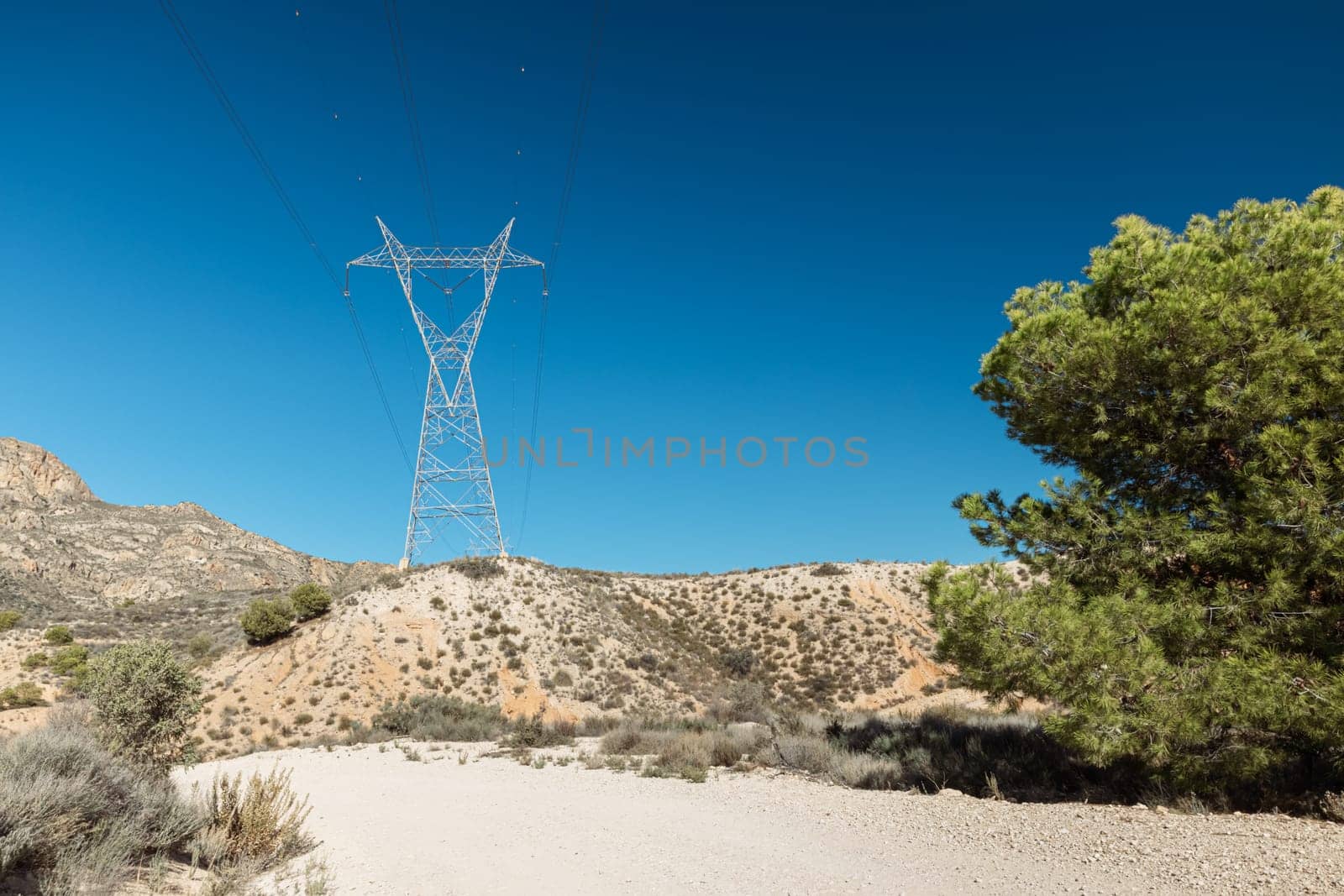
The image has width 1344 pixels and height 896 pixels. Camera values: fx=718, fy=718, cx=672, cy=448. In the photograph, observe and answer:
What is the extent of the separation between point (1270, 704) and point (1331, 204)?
709 cm

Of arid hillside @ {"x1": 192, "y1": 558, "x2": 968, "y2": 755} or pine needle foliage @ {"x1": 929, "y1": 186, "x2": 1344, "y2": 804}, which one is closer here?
pine needle foliage @ {"x1": 929, "y1": 186, "x2": 1344, "y2": 804}

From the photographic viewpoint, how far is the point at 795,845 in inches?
324

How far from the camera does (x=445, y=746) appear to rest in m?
19.9

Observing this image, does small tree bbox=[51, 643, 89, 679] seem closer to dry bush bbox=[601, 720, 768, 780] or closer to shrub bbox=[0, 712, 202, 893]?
dry bush bbox=[601, 720, 768, 780]

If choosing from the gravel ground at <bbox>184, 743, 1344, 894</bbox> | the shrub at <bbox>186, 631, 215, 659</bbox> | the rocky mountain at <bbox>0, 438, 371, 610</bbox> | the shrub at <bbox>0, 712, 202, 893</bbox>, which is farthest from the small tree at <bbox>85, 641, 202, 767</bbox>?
the rocky mountain at <bbox>0, 438, 371, 610</bbox>

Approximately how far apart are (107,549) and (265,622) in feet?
122

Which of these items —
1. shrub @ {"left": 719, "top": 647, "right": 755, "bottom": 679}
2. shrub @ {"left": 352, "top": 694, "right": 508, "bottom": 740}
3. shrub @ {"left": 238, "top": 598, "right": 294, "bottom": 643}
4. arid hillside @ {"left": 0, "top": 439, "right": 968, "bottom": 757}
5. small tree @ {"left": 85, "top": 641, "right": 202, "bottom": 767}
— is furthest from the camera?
shrub @ {"left": 719, "top": 647, "right": 755, "bottom": 679}

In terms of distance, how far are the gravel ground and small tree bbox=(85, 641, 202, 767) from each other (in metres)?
2.58

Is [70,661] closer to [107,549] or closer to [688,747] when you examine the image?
[107,549]

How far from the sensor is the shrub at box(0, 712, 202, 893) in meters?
5.25

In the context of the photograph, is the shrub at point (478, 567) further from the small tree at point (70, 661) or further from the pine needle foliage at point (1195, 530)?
the pine needle foliage at point (1195, 530)

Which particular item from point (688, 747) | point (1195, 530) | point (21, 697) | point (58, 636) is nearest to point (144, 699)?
point (688, 747)

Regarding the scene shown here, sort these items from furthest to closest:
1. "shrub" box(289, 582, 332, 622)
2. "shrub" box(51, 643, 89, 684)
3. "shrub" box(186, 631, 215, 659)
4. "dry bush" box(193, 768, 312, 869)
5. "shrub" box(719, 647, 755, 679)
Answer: "shrub" box(719, 647, 755, 679) < "shrub" box(289, 582, 332, 622) < "shrub" box(51, 643, 89, 684) < "shrub" box(186, 631, 215, 659) < "dry bush" box(193, 768, 312, 869)

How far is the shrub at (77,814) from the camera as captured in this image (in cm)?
525
